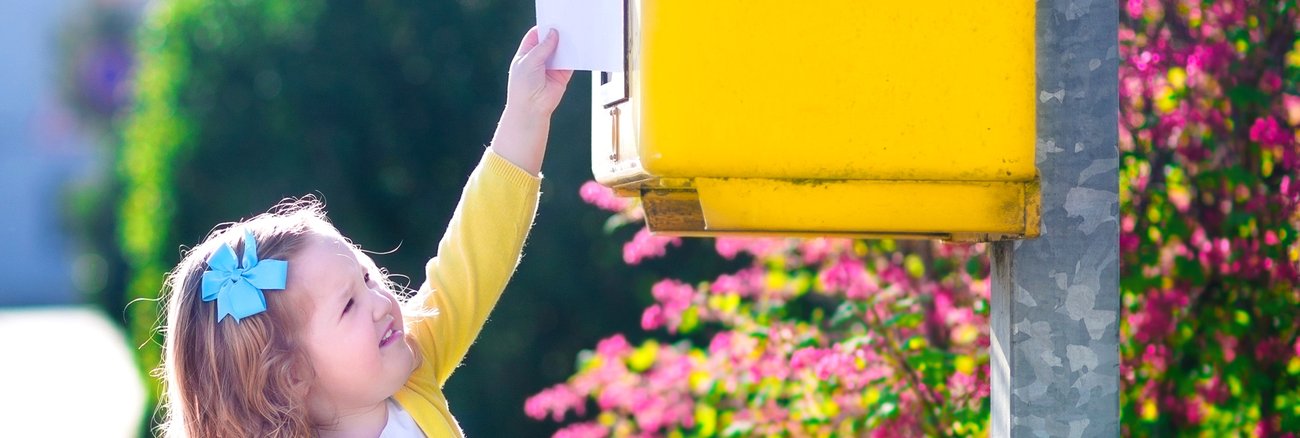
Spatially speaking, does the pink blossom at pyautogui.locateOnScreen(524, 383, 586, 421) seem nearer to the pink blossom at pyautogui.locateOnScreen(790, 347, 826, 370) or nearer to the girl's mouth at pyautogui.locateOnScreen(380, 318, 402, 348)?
the pink blossom at pyautogui.locateOnScreen(790, 347, 826, 370)

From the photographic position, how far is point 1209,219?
271 centimetres

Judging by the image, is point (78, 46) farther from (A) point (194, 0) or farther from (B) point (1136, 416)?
(B) point (1136, 416)

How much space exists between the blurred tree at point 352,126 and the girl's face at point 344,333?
429 centimetres

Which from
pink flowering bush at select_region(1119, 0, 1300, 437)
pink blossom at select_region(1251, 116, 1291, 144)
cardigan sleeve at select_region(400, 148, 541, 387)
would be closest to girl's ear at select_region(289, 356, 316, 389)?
cardigan sleeve at select_region(400, 148, 541, 387)

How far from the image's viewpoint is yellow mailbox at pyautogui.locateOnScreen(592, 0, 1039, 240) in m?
1.49

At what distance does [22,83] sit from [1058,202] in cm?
2290

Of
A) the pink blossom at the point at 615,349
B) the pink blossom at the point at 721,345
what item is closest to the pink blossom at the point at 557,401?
the pink blossom at the point at 615,349

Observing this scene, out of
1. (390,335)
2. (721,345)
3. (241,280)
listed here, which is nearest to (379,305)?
(390,335)

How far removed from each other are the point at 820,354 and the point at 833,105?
5.83 feet

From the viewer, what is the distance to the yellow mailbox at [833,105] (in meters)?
1.49

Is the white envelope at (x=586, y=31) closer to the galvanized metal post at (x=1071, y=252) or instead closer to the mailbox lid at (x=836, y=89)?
the mailbox lid at (x=836, y=89)

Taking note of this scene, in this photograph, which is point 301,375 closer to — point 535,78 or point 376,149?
point 535,78

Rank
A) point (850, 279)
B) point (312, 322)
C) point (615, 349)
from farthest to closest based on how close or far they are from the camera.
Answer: point (615, 349)
point (850, 279)
point (312, 322)

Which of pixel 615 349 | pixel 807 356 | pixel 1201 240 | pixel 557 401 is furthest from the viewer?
pixel 557 401
